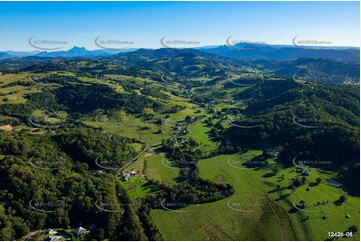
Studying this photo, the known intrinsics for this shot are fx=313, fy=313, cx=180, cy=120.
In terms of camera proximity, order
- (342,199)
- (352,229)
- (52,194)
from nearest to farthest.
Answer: (352,229), (52,194), (342,199)

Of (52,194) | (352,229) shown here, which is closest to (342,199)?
(352,229)

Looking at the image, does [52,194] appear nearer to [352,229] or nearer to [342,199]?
[352,229]

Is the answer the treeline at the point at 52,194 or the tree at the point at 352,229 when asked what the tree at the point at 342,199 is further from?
the treeline at the point at 52,194

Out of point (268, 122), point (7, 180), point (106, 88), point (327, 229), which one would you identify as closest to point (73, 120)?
point (106, 88)

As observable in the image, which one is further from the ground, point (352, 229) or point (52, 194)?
point (52, 194)

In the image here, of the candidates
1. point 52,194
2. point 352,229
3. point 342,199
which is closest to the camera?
point 352,229

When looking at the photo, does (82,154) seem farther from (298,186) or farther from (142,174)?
(298,186)

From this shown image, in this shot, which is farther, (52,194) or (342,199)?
(342,199)

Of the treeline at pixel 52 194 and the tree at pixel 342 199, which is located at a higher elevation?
the treeline at pixel 52 194

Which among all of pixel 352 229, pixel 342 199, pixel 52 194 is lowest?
pixel 352 229

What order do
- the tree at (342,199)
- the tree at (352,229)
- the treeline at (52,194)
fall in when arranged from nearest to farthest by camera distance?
the treeline at (52,194) → the tree at (352,229) → the tree at (342,199)

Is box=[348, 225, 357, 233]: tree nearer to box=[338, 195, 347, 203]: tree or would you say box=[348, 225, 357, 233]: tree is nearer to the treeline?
box=[338, 195, 347, 203]: tree

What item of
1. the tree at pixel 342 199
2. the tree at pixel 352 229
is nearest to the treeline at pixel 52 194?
the tree at pixel 352 229
